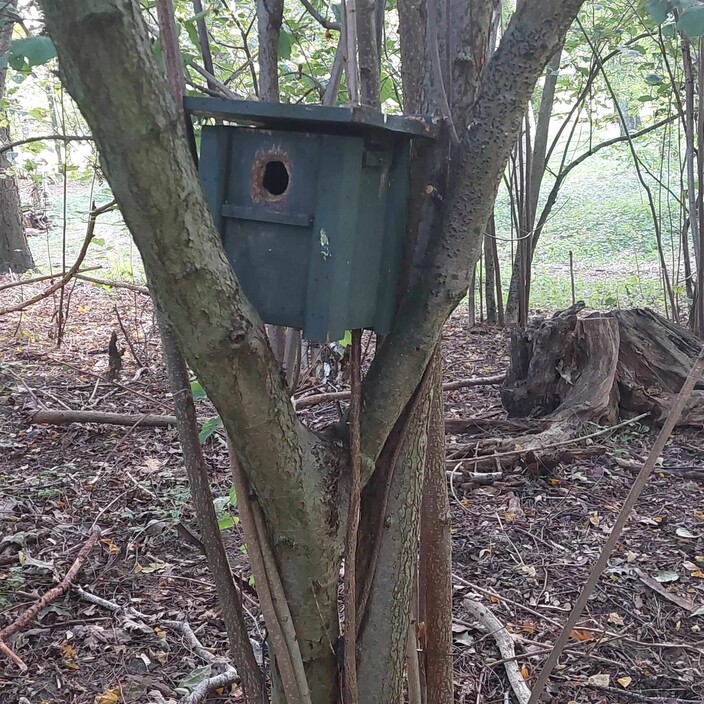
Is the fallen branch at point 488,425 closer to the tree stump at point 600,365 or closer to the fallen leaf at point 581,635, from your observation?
the tree stump at point 600,365

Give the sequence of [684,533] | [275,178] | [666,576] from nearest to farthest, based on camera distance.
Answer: [275,178], [666,576], [684,533]

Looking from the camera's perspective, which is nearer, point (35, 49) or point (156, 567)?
point (35, 49)

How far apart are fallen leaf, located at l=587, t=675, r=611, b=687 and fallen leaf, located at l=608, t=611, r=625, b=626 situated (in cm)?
32

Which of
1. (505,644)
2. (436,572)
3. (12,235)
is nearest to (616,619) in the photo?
(505,644)

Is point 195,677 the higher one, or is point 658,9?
point 658,9

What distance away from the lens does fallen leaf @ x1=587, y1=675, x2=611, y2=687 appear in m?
2.31

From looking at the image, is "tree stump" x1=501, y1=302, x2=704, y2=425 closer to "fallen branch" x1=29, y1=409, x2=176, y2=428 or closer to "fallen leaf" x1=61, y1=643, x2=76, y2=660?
"fallen branch" x1=29, y1=409, x2=176, y2=428

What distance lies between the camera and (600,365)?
14.8 ft

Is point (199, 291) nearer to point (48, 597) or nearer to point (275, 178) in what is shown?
point (275, 178)

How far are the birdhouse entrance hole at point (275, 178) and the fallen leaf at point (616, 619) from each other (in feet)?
7.15

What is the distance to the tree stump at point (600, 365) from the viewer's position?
4.39m

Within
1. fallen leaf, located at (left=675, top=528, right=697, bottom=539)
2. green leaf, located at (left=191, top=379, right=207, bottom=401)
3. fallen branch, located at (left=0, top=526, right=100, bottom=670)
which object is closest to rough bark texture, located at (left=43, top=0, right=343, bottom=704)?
green leaf, located at (left=191, top=379, right=207, bottom=401)

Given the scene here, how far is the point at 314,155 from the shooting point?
4.18ft

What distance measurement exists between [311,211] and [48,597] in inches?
84.0
